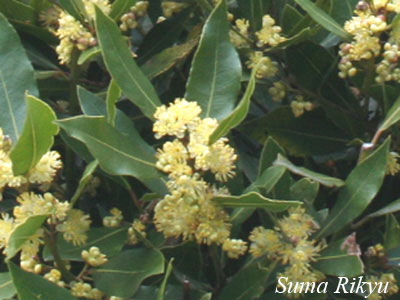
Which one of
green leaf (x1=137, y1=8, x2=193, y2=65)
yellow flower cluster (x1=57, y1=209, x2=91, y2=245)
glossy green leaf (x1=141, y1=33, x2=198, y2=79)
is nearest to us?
yellow flower cluster (x1=57, y1=209, x2=91, y2=245)

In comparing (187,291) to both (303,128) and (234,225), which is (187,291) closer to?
(234,225)

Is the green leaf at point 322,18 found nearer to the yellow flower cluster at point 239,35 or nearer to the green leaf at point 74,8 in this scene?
the yellow flower cluster at point 239,35

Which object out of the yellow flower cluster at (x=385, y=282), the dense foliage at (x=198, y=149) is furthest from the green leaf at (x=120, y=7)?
the yellow flower cluster at (x=385, y=282)

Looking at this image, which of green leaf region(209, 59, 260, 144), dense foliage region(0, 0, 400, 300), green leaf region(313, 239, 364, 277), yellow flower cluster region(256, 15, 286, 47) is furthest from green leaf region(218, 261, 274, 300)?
yellow flower cluster region(256, 15, 286, 47)

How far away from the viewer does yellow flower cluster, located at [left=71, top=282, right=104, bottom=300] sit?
5.66 feet

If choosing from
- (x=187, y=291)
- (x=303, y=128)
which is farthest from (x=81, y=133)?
(x=303, y=128)

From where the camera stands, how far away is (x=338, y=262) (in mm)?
1765

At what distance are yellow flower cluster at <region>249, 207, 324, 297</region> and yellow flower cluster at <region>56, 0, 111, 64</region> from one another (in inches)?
22.2

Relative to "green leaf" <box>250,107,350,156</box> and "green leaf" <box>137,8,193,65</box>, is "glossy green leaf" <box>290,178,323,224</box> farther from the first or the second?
"green leaf" <box>137,8,193,65</box>

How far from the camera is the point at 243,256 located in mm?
1984

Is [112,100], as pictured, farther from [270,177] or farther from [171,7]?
[171,7]

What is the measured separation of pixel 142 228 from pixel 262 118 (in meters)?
0.44

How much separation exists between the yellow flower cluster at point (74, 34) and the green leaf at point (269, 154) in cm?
46

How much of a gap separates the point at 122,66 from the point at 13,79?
10.4 inches
